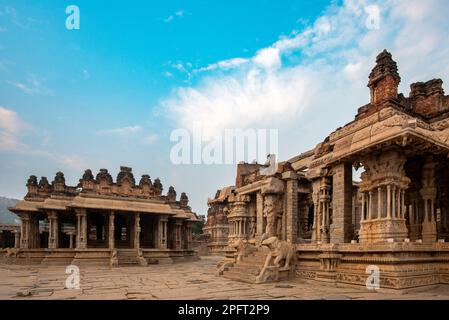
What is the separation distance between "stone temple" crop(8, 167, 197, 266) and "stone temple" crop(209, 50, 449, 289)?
1369cm

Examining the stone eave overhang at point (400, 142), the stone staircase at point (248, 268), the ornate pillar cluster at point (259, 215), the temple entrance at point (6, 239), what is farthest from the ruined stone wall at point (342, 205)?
the temple entrance at point (6, 239)

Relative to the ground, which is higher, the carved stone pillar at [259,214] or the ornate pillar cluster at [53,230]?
the carved stone pillar at [259,214]

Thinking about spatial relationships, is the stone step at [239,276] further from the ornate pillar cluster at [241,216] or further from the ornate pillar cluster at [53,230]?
the ornate pillar cluster at [53,230]

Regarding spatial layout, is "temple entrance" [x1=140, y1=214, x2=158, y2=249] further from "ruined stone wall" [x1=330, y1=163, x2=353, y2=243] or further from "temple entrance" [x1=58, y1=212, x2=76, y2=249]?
"ruined stone wall" [x1=330, y1=163, x2=353, y2=243]

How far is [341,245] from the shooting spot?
40.8 feet

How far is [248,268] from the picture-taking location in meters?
15.4

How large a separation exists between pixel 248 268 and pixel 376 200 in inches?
254

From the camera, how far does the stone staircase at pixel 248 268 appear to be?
1430 cm

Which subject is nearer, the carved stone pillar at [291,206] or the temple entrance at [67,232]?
the carved stone pillar at [291,206]

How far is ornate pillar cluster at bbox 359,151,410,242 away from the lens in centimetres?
1159

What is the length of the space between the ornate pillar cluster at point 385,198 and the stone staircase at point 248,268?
15.4ft

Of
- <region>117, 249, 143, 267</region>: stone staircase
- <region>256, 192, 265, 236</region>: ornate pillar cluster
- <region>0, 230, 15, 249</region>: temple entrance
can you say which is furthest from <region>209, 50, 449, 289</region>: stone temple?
<region>0, 230, 15, 249</region>: temple entrance
